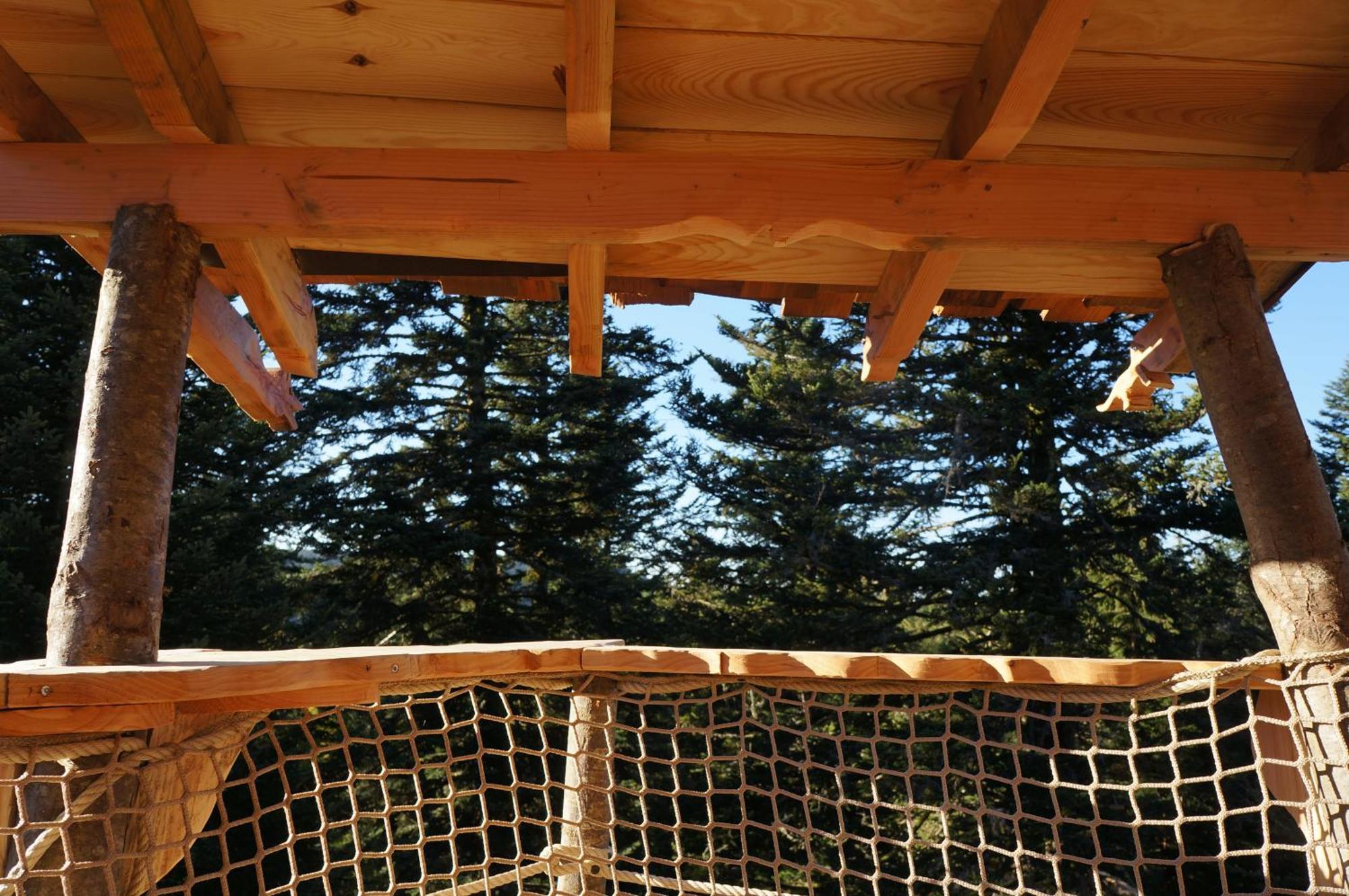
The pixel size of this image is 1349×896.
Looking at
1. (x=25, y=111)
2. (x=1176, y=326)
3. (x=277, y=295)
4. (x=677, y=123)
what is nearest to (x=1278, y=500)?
(x=1176, y=326)

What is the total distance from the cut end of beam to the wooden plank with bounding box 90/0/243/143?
2.28 feet

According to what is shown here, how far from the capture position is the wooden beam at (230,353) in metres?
2.02

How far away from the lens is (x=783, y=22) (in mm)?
1662

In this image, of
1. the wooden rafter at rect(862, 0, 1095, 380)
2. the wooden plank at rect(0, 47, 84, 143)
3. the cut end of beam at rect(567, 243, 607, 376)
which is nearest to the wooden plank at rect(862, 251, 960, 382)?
the wooden rafter at rect(862, 0, 1095, 380)

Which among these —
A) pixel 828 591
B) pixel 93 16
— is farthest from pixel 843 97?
pixel 828 591

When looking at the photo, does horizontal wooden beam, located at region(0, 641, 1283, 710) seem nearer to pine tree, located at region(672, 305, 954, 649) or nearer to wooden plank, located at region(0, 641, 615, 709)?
wooden plank, located at region(0, 641, 615, 709)

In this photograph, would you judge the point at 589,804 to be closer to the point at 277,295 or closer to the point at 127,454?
the point at 127,454

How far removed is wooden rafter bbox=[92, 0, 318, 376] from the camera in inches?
59.6

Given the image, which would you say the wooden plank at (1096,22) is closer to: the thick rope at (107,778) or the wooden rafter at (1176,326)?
the wooden rafter at (1176,326)

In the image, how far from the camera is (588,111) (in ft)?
5.49

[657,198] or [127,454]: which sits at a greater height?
[657,198]

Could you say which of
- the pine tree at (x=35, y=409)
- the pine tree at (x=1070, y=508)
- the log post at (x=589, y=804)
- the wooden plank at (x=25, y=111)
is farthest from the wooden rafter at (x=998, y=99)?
the pine tree at (x=1070, y=508)

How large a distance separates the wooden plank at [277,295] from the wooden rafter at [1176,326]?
5.97ft

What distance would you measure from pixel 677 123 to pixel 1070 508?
9047 mm
